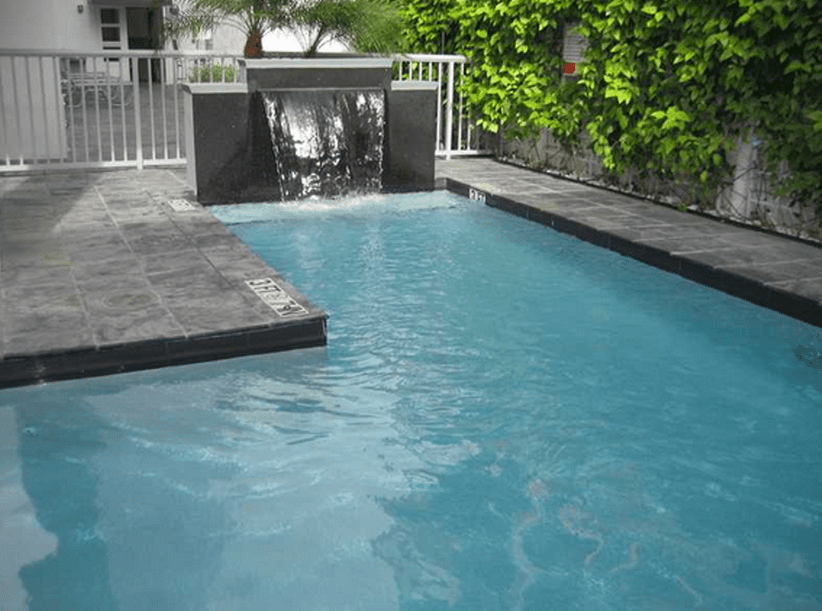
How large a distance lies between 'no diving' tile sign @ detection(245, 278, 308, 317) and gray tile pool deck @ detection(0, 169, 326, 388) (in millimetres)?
10

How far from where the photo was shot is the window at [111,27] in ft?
91.2

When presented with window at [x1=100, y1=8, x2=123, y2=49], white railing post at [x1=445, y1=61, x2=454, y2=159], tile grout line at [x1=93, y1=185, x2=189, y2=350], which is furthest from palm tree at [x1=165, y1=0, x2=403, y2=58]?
window at [x1=100, y1=8, x2=123, y2=49]

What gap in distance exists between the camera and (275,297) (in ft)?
15.2

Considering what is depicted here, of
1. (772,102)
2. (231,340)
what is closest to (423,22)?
(772,102)

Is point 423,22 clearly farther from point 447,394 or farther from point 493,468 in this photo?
point 493,468

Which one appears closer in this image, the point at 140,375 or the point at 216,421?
the point at 216,421

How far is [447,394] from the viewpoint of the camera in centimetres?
398

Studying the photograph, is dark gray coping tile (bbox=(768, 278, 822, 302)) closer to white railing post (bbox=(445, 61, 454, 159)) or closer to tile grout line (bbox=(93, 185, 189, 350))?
tile grout line (bbox=(93, 185, 189, 350))

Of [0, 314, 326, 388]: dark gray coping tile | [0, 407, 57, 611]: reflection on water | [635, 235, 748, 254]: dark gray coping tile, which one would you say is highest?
[635, 235, 748, 254]: dark gray coping tile

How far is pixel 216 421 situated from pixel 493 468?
45.8 inches

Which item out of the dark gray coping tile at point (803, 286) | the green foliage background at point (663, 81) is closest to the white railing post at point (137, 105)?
the green foliage background at point (663, 81)

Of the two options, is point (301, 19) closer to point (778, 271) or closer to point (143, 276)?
point (143, 276)

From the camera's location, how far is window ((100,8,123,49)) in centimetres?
2781

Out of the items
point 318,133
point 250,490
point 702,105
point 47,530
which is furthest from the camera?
point 318,133
